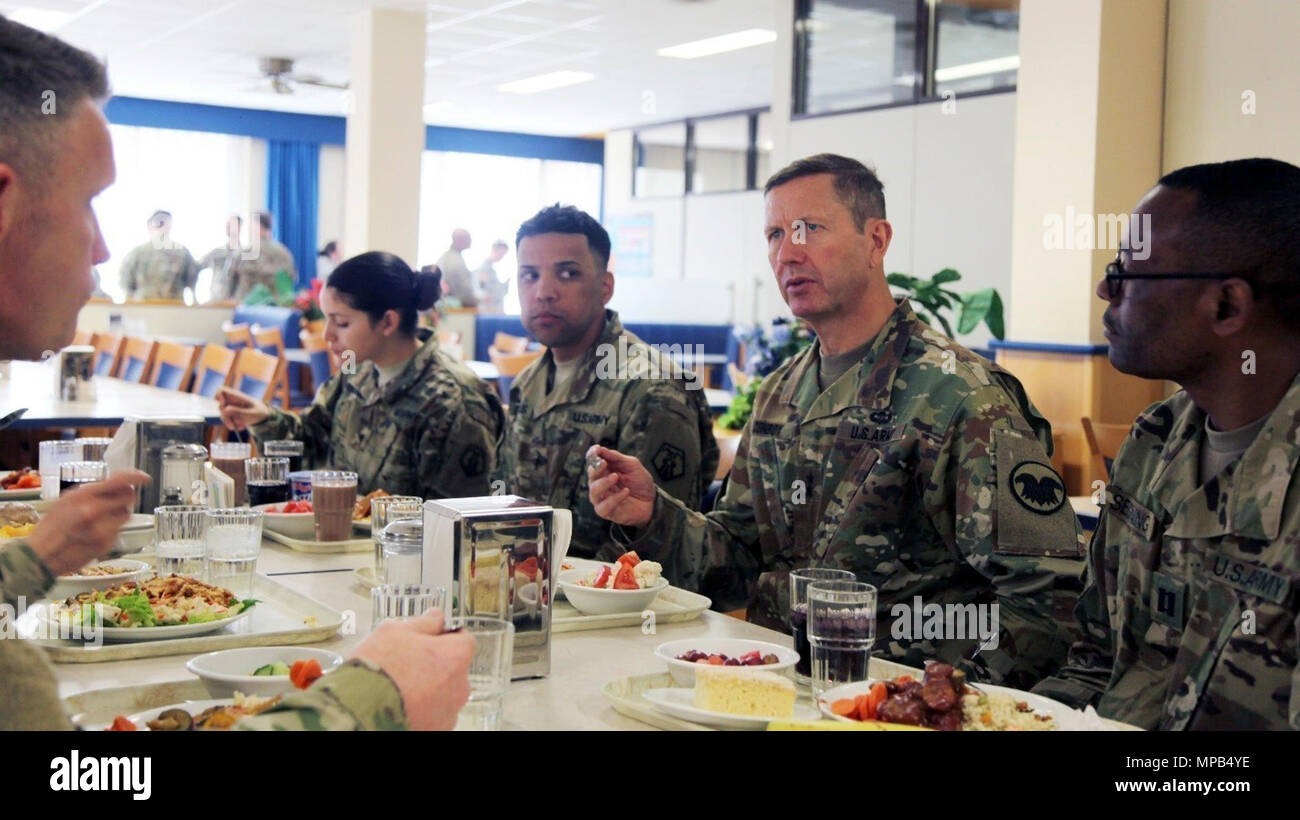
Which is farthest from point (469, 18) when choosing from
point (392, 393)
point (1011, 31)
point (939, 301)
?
point (392, 393)

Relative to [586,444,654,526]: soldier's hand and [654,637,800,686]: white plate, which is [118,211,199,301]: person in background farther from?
[654,637,800,686]: white plate

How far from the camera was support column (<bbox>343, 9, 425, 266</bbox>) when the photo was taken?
8.42 meters

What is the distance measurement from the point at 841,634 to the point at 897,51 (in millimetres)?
7345

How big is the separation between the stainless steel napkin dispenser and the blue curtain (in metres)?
14.3

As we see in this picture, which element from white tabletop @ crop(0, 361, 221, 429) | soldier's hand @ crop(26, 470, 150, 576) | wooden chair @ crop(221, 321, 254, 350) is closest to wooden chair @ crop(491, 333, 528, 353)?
wooden chair @ crop(221, 321, 254, 350)

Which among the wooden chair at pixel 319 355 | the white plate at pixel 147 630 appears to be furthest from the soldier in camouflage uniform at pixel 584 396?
the wooden chair at pixel 319 355

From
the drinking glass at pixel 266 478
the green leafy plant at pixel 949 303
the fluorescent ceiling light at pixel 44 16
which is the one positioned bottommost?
the drinking glass at pixel 266 478

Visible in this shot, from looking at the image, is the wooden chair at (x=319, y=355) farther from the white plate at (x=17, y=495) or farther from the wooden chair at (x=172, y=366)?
the white plate at (x=17, y=495)

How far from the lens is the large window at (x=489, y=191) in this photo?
16.5m

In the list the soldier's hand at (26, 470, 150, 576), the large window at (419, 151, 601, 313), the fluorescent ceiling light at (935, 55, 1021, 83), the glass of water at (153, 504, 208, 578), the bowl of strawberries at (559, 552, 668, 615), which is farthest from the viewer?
the large window at (419, 151, 601, 313)

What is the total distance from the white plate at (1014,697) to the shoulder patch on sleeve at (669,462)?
1560mm

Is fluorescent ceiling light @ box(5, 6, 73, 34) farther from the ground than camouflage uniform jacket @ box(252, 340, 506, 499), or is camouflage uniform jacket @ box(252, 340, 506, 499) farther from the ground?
fluorescent ceiling light @ box(5, 6, 73, 34)

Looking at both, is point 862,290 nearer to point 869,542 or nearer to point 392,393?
point 869,542
